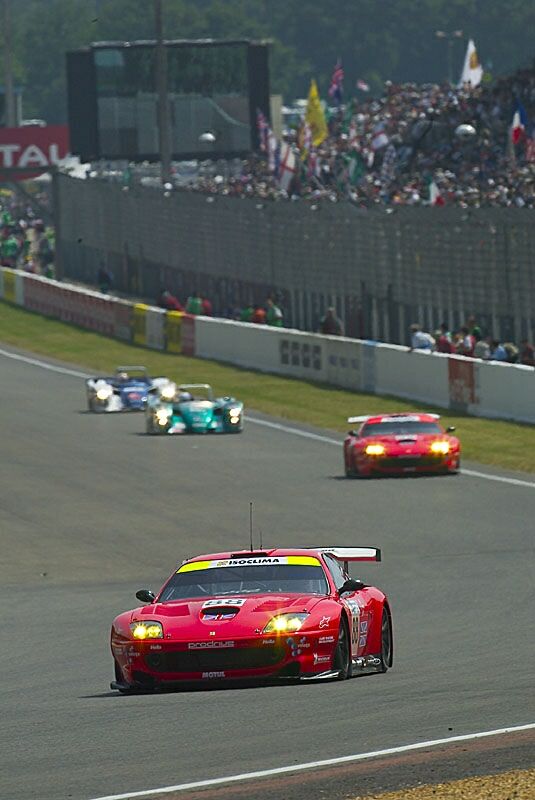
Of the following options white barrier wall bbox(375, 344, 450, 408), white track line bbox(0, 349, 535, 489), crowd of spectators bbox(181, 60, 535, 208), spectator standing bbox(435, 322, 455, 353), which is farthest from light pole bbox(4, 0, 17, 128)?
spectator standing bbox(435, 322, 455, 353)

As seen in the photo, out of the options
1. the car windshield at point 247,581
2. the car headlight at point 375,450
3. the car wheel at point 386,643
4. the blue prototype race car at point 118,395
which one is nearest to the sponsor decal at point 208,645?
the car windshield at point 247,581

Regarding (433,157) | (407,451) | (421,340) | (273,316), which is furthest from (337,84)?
(407,451)

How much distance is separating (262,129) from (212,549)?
57367 mm

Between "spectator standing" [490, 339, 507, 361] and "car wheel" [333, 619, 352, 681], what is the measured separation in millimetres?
27542

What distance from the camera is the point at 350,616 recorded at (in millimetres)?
13594

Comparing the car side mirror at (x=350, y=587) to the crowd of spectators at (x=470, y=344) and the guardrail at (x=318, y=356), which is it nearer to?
the guardrail at (x=318, y=356)

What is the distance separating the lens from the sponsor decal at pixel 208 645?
510 inches

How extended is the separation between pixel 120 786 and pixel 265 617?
3688mm

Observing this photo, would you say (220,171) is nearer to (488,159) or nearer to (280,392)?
(488,159)

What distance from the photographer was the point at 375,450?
105ft

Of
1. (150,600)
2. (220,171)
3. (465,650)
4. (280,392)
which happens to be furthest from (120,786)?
(220,171)

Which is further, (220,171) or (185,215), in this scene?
(220,171)

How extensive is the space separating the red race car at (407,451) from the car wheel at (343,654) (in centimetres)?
1848

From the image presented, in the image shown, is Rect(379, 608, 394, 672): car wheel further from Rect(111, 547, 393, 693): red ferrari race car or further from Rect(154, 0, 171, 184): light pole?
Rect(154, 0, 171, 184): light pole
